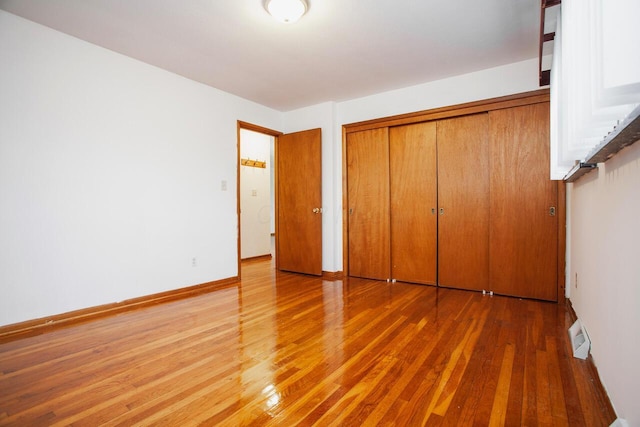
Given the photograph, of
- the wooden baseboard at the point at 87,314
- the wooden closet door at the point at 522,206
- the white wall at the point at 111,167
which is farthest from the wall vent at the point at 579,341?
the wooden baseboard at the point at 87,314

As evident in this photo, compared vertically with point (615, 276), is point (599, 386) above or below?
below

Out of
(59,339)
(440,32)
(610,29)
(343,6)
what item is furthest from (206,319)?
(440,32)

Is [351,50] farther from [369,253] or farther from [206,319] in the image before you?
[206,319]

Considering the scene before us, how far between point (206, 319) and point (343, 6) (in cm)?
283

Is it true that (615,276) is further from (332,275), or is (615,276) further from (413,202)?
(332,275)

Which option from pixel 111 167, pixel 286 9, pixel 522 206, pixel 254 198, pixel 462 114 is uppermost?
pixel 286 9

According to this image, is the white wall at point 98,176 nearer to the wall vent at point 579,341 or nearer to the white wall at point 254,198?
the white wall at point 254,198

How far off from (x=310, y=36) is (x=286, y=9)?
0.49 metres

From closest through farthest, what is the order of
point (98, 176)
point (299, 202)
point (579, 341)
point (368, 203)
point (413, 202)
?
point (579, 341) < point (98, 176) < point (413, 202) < point (368, 203) < point (299, 202)

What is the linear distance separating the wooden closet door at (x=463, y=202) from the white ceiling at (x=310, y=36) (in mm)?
726

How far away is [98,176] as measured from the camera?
2.90 m

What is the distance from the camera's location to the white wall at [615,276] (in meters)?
1.18

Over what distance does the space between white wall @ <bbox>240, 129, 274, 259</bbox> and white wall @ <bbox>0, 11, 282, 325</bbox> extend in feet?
6.22

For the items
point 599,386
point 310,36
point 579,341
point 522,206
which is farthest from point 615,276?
point 310,36
